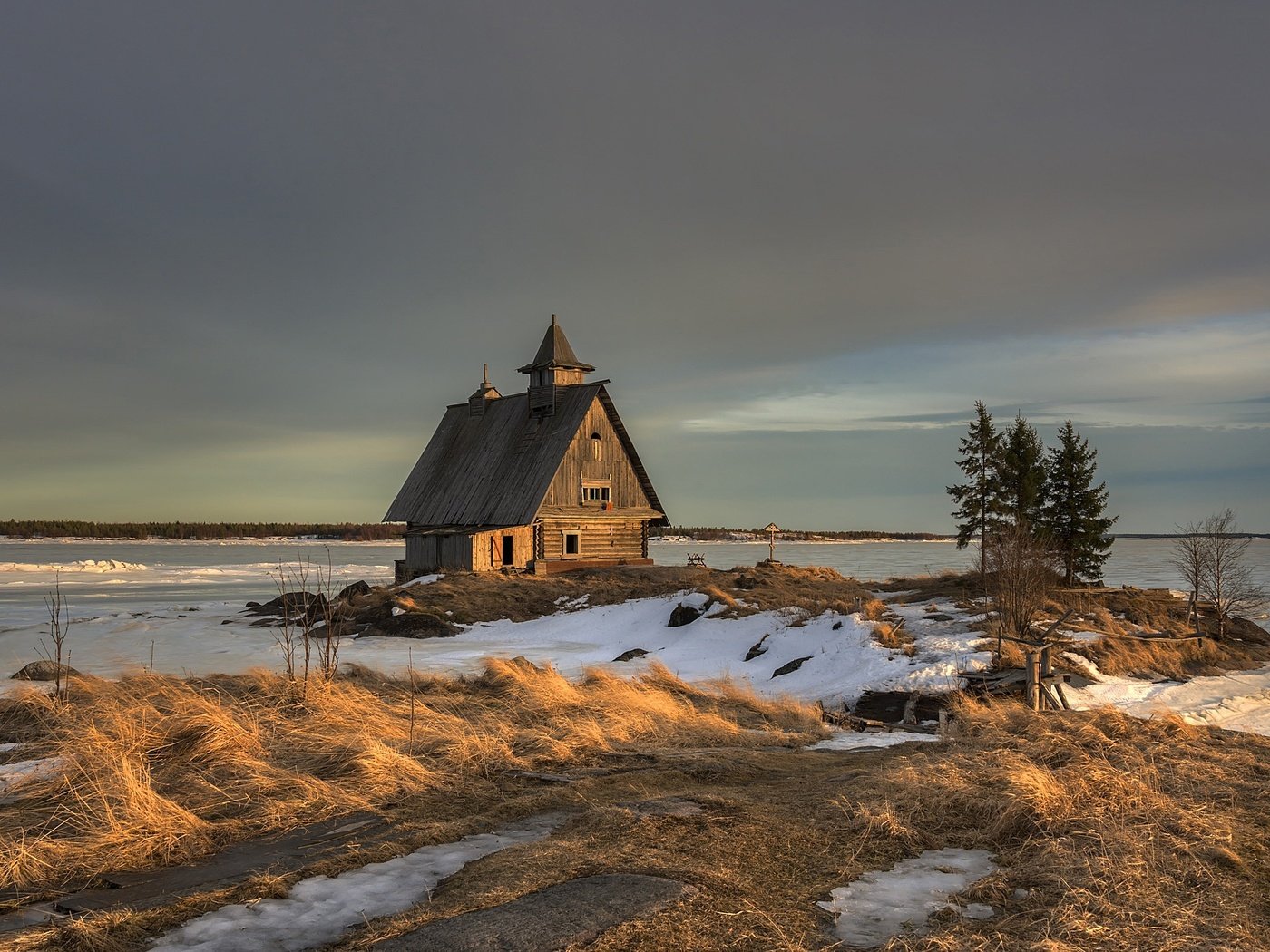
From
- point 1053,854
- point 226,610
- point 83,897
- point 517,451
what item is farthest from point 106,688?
point 517,451

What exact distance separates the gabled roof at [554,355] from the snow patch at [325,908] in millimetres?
37391

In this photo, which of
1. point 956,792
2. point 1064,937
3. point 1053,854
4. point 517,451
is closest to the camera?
point 1064,937

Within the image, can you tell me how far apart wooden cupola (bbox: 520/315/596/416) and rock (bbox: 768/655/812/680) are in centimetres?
2493

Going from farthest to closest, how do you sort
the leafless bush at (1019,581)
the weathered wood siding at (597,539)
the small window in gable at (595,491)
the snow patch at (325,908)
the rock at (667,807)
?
the small window in gable at (595,491)
the weathered wood siding at (597,539)
the leafless bush at (1019,581)
the rock at (667,807)
the snow patch at (325,908)

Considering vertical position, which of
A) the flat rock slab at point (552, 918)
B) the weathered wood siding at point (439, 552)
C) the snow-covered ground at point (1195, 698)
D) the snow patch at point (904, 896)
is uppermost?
the weathered wood siding at point (439, 552)

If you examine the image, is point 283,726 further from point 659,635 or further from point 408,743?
point 659,635

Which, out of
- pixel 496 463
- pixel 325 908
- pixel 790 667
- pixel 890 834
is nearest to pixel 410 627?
pixel 790 667

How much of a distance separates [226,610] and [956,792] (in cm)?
3296

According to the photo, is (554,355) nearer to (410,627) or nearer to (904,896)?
(410,627)

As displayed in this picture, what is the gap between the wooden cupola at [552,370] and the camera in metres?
43.1

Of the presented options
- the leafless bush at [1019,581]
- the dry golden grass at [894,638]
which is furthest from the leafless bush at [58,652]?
the leafless bush at [1019,581]

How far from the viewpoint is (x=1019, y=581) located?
21.4m

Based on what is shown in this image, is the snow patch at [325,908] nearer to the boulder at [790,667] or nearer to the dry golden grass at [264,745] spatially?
the dry golden grass at [264,745]

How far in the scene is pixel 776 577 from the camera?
34625mm
